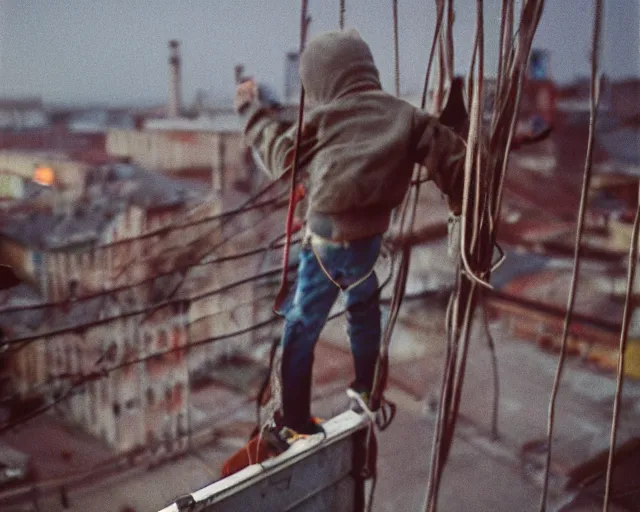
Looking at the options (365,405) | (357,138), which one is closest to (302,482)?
(365,405)

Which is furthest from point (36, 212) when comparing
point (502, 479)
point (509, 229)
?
point (502, 479)

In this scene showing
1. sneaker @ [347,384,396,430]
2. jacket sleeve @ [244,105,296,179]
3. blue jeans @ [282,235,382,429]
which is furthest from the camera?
sneaker @ [347,384,396,430]

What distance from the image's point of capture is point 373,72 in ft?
7.72

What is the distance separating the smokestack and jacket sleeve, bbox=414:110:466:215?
16.5 metres

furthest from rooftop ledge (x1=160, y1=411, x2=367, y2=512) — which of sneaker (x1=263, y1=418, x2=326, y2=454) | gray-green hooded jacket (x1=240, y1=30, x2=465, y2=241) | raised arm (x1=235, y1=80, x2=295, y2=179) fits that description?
raised arm (x1=235, y1=80, x2=295, y2=179)

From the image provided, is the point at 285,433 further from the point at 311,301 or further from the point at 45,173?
the point at 45,173

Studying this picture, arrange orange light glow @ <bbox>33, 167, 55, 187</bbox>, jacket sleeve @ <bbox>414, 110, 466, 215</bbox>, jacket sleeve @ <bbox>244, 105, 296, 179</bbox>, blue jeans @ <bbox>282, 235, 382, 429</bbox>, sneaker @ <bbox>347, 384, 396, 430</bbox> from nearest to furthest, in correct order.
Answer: jacket sleeve @ <bbox>414, 110, 466, 215</bbox>, jacket sleeve @ <bbox>244, 105, 296, 179</bbox>, blue jeans @ <bbox>282, 235, 382, 429</bbox>, sneaker @ <bbox>347, 384, 396, 430</bbox>, orange light glow @ <bbox>33, 167, 55, 187</bbox>

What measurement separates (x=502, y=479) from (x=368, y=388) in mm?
1762

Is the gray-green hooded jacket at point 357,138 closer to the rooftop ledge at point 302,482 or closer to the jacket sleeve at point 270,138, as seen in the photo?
the jacket sleeve at point 270,138

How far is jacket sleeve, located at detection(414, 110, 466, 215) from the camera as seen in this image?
7.43 feet

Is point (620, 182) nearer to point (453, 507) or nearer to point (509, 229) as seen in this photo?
point (509, 229)

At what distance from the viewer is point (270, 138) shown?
2404 mm

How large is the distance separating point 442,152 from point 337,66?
1.63ft

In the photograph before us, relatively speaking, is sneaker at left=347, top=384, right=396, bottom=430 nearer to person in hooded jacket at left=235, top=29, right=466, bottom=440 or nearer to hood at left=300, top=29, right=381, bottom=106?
person in hooded jacket at left=235, top=29, right=466, bottom=440
